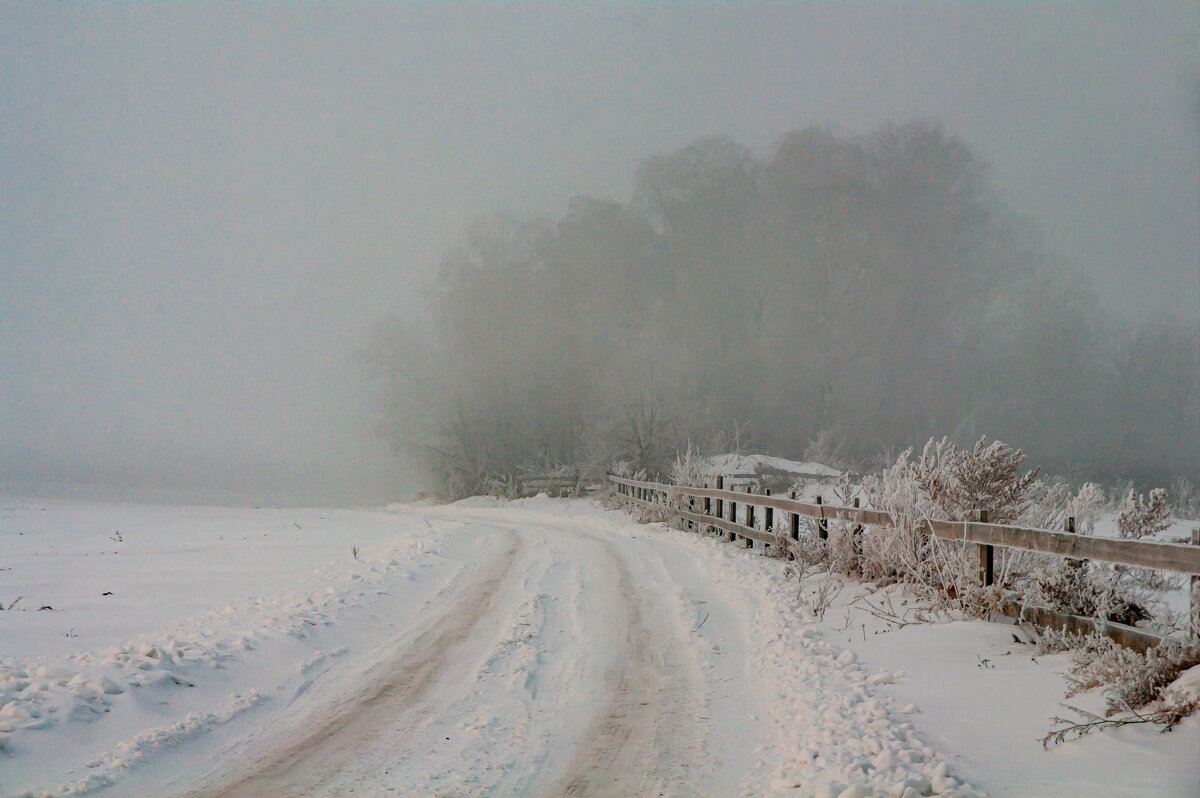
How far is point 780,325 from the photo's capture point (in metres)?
38.0

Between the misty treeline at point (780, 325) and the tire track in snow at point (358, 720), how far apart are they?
93.0 feet

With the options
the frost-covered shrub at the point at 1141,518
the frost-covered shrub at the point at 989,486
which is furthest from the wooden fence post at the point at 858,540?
the frost-covered shrub at the point at 1141,518

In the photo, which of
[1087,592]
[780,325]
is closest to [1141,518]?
[1087,592]

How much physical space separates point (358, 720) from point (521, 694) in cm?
103

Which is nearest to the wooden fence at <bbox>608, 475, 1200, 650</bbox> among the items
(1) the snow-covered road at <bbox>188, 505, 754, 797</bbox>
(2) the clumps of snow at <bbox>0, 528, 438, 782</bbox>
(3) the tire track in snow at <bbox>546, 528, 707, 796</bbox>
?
(1) the snow-covered road at <bbox>188, 505, 754, 797</bbox>

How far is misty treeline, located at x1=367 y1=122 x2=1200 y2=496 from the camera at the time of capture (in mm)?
35625

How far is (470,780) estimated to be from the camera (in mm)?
3459

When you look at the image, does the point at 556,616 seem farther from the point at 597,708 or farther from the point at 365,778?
the point at 365,778

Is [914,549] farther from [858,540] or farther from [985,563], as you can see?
[858,540]

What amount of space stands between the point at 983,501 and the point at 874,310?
106 feet

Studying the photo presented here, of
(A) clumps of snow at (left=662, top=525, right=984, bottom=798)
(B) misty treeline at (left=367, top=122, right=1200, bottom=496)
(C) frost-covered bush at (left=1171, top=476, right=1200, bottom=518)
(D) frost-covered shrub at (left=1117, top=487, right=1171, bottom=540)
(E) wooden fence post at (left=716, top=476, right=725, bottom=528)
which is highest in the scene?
(B) misty treeline at (left=367, top=122, right=1200, bottom=496)

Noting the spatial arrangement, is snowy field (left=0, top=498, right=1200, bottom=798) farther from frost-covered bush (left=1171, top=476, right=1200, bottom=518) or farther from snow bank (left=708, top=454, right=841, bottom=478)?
frost-covered bush (left=1171, top=476, right=1200, bottom=518)

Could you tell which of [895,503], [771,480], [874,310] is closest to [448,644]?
[895,503]

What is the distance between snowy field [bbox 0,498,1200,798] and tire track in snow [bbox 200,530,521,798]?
2 centimetres
